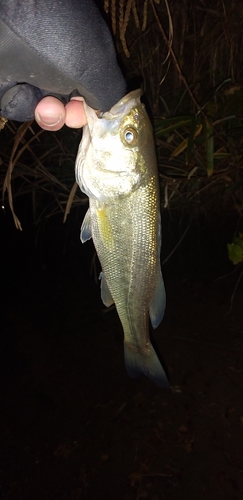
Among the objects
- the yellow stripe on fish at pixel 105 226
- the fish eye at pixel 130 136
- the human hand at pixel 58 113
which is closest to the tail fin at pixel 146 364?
the yellow stripe on fish at pixel 105 226

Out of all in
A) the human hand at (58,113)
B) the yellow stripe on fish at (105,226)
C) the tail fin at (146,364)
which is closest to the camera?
the human hand at (58,113)

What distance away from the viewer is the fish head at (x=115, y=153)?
147cm

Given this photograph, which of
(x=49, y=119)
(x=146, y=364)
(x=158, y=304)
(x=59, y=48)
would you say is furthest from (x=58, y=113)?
(x=146, y=364)

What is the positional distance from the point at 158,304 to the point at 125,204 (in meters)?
0.54

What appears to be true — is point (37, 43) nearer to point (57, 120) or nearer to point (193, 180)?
point (57, 120)

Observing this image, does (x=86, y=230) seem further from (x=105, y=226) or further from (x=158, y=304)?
(x=158, y=304)

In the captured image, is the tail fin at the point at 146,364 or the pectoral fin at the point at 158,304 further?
the tail fin at the point at 146,364

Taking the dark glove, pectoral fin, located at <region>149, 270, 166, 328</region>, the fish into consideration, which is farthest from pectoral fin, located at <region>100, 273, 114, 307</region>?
the dark glove

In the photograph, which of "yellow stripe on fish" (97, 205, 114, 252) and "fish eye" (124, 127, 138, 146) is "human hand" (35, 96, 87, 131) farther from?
"yellow stripe on fish" (97, 205, 114, 252)

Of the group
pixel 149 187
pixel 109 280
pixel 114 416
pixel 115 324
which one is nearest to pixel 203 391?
pixel 114 416

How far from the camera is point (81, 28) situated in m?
1.04

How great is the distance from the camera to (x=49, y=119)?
4.88 ft

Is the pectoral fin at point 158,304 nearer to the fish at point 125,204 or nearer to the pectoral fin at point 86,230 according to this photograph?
the fish at point 125,204

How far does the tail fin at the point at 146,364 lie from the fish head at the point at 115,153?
35.9 inches
